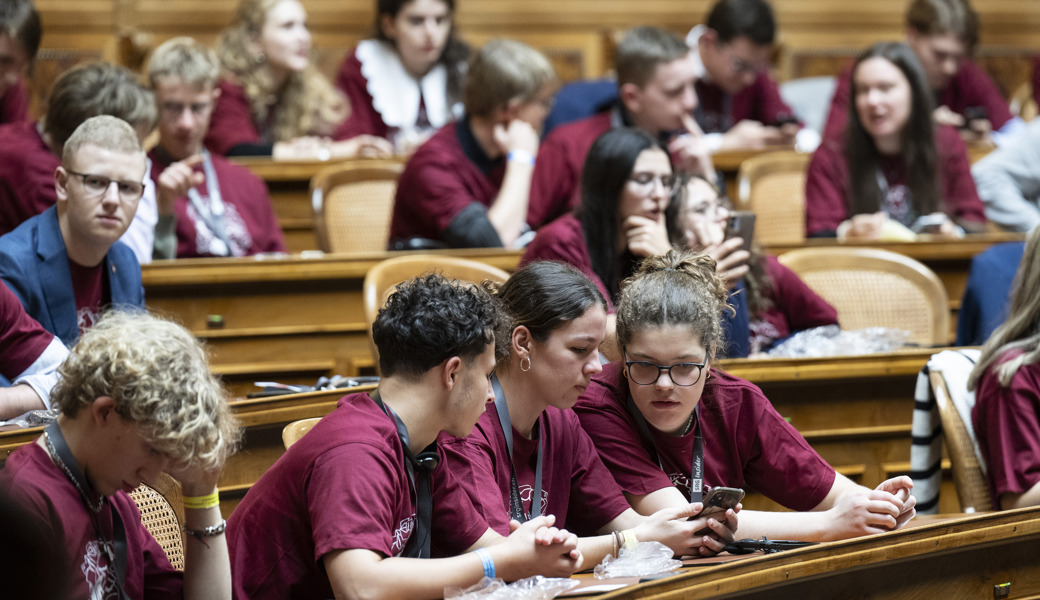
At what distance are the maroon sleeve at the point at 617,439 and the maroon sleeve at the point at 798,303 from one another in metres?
1.21

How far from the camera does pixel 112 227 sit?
2641 millimetres

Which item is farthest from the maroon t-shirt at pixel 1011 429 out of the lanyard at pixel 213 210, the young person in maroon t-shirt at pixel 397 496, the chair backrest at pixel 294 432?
the lanyard at pixel 213 210

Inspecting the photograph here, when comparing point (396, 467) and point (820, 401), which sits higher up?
point (396, 467)

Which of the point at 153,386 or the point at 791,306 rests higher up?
the point at 153,386

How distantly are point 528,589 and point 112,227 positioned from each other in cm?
144

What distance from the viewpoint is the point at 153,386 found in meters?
1.55

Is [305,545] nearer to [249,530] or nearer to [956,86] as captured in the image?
[249,530]

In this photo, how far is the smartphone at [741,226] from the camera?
318 cm

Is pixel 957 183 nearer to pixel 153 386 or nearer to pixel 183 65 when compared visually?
pixel 183 65

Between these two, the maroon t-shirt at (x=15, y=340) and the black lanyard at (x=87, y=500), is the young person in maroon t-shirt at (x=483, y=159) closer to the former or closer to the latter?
the maroon t-shirt at (x=15, y=340)

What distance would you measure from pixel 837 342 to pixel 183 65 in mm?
2247

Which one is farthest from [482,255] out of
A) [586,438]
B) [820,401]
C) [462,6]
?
[462,6]

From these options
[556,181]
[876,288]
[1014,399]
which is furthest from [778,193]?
[1014,399]

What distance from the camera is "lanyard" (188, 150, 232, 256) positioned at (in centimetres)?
404
